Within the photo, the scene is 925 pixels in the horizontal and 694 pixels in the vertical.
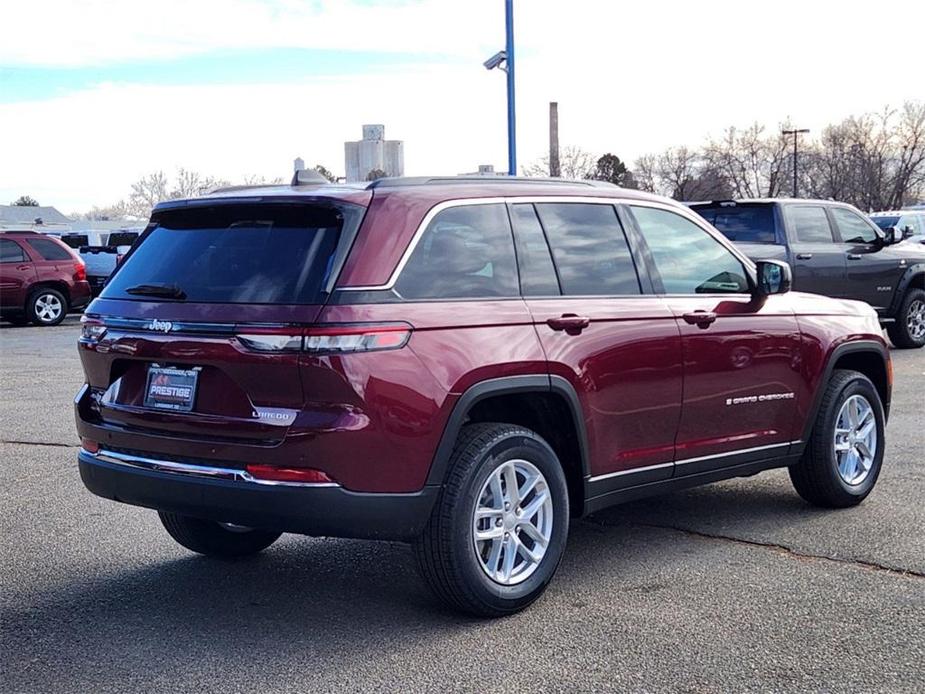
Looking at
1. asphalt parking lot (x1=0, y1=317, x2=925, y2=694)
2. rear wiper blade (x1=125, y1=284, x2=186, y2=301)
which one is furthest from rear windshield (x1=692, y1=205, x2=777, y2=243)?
rear wiper blade (x1=125, y1=284, x2=186, y2=301)

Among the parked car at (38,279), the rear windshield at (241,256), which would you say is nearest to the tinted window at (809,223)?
the rear windshield at (241,256)

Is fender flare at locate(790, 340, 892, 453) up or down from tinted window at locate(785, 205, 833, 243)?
down

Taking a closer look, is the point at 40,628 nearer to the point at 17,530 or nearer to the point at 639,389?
the point at 17,530

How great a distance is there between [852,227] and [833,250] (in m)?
0.65

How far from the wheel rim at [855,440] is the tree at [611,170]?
67302 millimetres

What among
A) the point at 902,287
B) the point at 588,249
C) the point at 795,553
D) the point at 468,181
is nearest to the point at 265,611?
the point at 468,181

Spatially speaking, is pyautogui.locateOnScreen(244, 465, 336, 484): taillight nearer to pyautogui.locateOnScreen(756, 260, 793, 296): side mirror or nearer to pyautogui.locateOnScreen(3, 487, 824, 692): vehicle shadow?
pyautogui.locateOnScreen(3, 487, 824, 692): vehicle shadow

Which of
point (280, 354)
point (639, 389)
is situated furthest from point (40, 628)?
point (639, 389)

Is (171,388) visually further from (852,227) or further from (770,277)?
(852,227)

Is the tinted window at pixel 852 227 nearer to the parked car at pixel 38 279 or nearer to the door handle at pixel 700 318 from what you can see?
the door handle at pixel 700 318

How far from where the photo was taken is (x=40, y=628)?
5.13 metres

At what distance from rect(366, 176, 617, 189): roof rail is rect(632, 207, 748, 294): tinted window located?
312mm

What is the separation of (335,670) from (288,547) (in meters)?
1.96

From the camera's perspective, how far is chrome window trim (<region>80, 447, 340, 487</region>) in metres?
4.74
